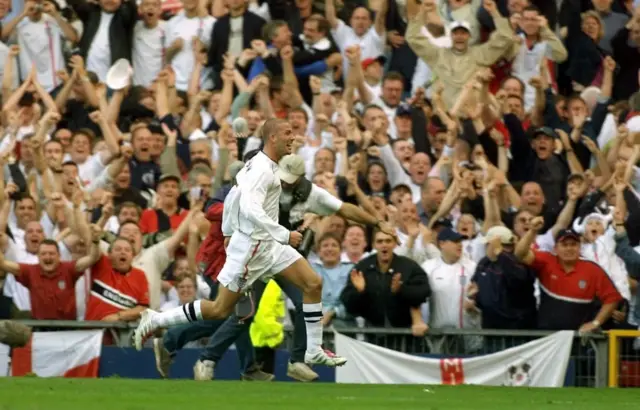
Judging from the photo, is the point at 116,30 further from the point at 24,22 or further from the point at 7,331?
the point at 7,331

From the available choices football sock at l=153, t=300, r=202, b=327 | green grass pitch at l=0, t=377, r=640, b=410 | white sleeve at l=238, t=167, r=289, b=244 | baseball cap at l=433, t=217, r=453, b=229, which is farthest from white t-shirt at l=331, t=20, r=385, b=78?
white sleeve at l=238, t=167, r=289, b=244

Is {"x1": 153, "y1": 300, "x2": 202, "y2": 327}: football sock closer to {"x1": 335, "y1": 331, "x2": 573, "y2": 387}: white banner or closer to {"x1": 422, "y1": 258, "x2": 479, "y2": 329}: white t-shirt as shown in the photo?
{"x1": 335, "y1": 331, "x2": 573, "y2": 387}: white banner

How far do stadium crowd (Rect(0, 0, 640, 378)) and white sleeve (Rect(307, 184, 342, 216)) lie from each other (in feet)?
0.08

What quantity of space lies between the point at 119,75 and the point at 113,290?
4832 mm

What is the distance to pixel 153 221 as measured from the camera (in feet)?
65.1

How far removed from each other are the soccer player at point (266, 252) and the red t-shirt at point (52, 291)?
13.2ft

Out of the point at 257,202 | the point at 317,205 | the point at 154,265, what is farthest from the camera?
the point at 154,265

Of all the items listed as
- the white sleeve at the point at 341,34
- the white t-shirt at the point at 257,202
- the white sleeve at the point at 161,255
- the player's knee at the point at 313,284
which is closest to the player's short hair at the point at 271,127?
the white t-shirt at the point at 257,202

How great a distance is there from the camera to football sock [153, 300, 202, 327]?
49.4ft

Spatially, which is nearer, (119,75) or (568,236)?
(568,236)

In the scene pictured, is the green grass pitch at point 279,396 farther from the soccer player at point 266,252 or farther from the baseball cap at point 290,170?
the baseball cap at point 290,170

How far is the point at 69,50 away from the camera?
76.4 ft

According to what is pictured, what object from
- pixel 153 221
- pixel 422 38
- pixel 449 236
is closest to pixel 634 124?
pixel 422 38

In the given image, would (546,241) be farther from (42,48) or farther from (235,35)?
(42,48)
